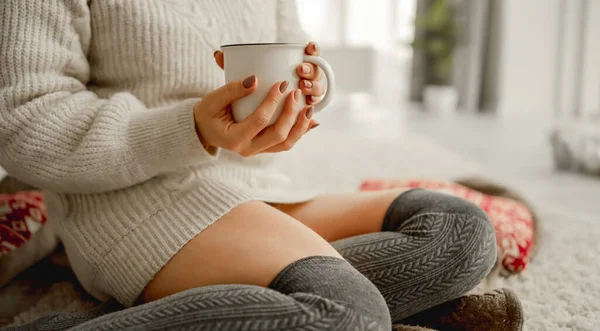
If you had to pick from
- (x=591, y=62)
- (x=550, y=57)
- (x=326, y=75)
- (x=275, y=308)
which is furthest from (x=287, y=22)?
(x=550, y=57)

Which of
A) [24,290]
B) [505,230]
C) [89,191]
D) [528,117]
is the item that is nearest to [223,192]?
[89,191]

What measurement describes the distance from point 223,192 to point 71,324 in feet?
0.75

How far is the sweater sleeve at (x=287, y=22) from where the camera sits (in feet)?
2.85

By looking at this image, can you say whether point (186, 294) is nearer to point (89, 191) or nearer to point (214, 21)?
point (89, 191)

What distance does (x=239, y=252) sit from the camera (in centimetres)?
58

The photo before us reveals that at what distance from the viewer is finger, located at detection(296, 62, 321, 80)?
0.58m

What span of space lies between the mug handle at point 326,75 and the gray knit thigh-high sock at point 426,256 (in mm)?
204

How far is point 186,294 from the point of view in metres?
0.53

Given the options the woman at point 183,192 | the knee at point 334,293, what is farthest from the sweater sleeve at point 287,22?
the knee at point 334,293

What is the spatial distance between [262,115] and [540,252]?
78 centimetres

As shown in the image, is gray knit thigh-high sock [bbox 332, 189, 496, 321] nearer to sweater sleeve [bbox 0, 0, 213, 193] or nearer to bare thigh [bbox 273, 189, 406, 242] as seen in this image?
bare thigh [bbox 273, 189, 406, 242]

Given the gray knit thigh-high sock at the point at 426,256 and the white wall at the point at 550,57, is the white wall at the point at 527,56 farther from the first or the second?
the gray knit thigh-high sock at the point at 426,256

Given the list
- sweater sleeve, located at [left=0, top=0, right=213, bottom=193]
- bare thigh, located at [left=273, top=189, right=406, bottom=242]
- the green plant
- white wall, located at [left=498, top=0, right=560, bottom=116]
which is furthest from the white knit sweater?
the green plant

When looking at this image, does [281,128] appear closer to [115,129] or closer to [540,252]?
[115,129]
